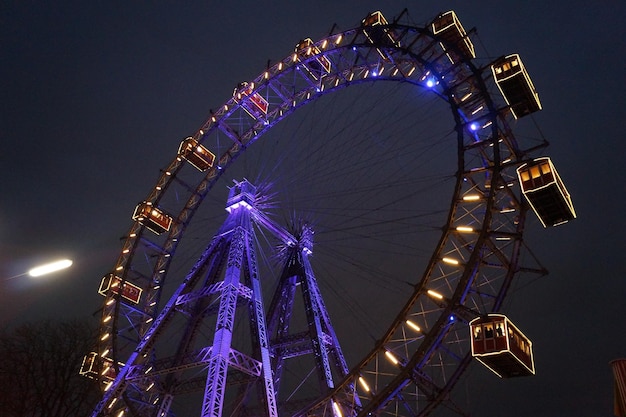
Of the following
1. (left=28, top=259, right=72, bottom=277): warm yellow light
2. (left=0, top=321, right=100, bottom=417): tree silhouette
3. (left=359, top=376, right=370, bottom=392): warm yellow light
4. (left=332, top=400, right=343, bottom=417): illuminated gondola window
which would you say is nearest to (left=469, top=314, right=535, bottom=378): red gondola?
(left=359, top=376, right=370, bottom=392): warm yellow light

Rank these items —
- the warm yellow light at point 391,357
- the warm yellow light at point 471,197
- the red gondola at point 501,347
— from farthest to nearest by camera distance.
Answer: the warm yellow light at point 471,197, the warm yellow light at point 391,357, the red gondola at point 501,347

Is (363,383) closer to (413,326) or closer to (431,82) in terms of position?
(413,326)

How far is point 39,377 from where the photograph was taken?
24.0m

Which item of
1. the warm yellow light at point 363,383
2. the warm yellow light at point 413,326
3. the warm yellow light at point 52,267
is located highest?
the warm yellow light at point 413,326

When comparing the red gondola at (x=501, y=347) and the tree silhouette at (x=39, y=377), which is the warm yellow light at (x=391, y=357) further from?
the tree silhouette at (x=39, y=377)

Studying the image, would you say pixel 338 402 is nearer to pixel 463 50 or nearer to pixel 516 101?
pixel 516 101

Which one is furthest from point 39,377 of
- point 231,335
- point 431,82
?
point 431,82

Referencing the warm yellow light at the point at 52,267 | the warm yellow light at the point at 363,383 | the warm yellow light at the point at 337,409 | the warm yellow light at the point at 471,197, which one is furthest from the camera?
the warm yellow light at the point at 471,197

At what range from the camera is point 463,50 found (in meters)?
22.2

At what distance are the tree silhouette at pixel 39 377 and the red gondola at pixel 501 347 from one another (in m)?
20.0

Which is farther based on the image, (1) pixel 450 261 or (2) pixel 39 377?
(2) pixel 39 377

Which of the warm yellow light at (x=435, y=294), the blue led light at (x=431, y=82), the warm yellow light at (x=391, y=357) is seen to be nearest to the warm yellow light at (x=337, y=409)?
the warm yellow light at (x=391, y=357)

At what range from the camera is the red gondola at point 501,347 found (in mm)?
14883

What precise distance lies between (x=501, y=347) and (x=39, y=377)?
70.5ft
